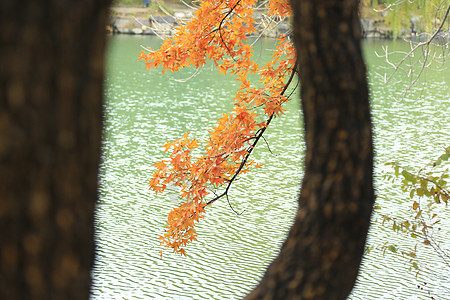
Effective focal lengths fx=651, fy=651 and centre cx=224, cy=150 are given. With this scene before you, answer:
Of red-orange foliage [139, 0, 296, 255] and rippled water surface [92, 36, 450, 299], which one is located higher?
red-orange foliage [139, 0, 296, 255]

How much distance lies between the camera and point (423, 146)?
12.7m

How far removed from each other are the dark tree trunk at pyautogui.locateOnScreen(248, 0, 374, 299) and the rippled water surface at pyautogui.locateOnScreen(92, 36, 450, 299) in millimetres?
956

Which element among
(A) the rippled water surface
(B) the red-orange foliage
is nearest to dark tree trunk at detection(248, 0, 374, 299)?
(A) the rippled water surface

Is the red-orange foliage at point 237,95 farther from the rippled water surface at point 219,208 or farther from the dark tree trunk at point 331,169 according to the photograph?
the dark tree trunk at point 331,169

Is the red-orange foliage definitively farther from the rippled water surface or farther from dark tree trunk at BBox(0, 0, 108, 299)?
dark tree trunk at BBox(0, 0, 108, 299)

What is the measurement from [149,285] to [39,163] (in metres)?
6.18

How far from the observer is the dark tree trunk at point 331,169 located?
147 centimetres

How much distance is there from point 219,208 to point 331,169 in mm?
7849

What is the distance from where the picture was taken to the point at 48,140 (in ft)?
2.73

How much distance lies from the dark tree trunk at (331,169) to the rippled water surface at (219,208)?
0.96 meters

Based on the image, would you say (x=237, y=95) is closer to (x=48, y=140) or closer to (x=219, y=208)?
(x=48, y=140)

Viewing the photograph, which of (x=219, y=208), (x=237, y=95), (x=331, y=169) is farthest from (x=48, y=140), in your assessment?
(x=219, y=208)

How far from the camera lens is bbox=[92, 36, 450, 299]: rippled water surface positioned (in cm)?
696

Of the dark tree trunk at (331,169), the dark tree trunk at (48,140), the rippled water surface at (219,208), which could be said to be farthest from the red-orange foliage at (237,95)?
the dark tree trunk at (48,140)
